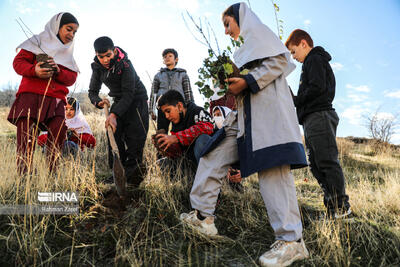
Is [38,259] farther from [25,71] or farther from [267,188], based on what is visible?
[25,71]

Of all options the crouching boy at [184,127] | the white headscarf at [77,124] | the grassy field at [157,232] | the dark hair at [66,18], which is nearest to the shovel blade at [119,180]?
the grassy field at [157,232]

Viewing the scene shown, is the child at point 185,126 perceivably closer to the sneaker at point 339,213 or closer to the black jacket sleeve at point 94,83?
the black jacket sleeve at point 94,83

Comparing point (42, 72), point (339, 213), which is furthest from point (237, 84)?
point (42, 72)

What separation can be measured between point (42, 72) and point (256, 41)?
7.48 feet

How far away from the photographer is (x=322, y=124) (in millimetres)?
2570

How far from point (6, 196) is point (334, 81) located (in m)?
3.54

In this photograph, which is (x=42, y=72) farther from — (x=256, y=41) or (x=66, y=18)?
(x=256, y=41)

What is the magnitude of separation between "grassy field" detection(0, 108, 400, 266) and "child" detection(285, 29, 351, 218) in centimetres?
26

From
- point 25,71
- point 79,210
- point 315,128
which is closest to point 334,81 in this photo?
point 315,128

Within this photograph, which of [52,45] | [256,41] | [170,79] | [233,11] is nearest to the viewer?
[256,41]

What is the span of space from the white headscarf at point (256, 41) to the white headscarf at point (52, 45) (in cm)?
225

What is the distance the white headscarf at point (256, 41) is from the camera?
1845mm

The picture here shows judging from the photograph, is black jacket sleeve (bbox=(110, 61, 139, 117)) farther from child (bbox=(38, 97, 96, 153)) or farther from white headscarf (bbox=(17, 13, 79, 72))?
child (bbox=(38, 97, 96, 153))

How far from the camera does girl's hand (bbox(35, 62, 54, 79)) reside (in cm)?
276
